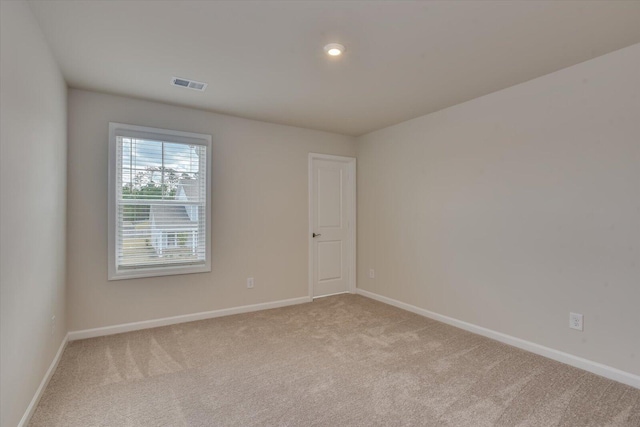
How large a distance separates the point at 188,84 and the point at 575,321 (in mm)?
3905

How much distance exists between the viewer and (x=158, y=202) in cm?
352

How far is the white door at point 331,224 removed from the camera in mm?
4664

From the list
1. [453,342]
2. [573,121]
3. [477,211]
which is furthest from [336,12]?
[453,342]

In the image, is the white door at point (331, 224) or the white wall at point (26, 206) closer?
the white wall at point (26, 206)

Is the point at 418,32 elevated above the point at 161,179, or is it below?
above

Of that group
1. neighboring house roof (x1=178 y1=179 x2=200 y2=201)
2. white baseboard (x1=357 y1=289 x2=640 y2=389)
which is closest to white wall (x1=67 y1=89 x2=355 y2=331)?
neighboring house roof (x1=178 y1=179 x2=200 y2=201)

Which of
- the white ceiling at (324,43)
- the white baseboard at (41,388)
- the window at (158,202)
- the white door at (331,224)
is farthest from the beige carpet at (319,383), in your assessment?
the white ceiling at (324,43)

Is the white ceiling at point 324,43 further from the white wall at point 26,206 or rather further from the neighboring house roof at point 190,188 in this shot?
the neighboring house roof at point 190,188

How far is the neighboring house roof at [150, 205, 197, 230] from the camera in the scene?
3.53 metres

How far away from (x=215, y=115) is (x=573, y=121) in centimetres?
354

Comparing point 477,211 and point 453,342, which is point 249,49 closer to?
point 477,211

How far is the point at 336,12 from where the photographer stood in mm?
1950

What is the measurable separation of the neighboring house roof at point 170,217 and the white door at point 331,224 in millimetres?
1646

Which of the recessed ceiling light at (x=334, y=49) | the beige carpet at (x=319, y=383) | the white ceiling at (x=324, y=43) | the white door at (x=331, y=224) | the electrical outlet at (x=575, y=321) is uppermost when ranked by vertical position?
the white ceiling at (x=324, y=43)
